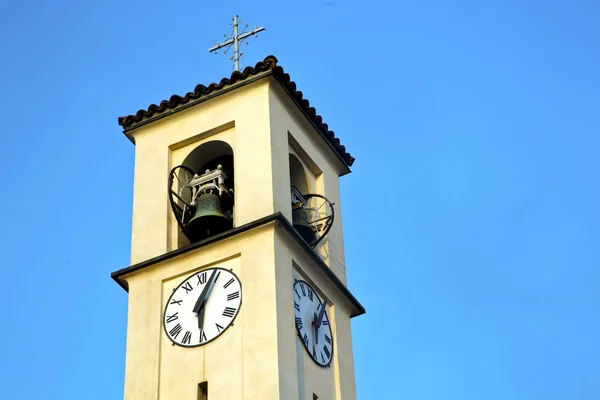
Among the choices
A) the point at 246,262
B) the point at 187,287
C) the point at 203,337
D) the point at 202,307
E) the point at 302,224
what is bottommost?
the point at 203,337

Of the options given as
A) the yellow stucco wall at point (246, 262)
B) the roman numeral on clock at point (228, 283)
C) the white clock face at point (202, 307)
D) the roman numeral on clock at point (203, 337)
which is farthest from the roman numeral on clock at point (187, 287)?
the roman numeral on clock at point (203, 337)

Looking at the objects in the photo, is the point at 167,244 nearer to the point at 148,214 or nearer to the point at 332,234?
the point at 148,214

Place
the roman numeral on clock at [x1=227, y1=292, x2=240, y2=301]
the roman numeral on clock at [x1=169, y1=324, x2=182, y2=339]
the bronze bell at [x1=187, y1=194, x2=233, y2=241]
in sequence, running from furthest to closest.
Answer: the bronze bell at [x1=187, y1=194, x2=233, y2=241]
the roman numeral on clock at [x1=169, y1=324, x2=182, y2=339]
the roman numeral on clock at [x1=227, y1=292, x2=240, y2=301]

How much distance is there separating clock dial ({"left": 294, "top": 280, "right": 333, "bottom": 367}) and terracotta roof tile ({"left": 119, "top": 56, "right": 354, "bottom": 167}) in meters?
3.96

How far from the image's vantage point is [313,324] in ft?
83.8

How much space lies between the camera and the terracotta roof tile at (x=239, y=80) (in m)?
27.4

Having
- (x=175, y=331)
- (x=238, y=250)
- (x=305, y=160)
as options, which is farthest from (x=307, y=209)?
(x=175, y=331)

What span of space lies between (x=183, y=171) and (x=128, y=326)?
137 inches

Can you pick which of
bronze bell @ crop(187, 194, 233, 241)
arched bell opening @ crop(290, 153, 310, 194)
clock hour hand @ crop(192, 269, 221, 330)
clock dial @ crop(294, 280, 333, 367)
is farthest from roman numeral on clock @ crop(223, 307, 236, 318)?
arched bell opening @ crop(290, 153, 310, 194)

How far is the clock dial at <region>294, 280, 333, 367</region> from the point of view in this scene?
82.4 ft

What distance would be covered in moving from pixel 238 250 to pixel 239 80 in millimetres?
3798

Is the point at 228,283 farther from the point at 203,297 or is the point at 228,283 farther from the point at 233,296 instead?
the point at 203,297

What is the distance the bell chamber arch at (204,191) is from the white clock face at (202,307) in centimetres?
120

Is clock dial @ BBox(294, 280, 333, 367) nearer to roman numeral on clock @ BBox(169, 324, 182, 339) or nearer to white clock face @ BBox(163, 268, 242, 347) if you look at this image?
white clock face @ BBox(163, 268, 242, 347)
